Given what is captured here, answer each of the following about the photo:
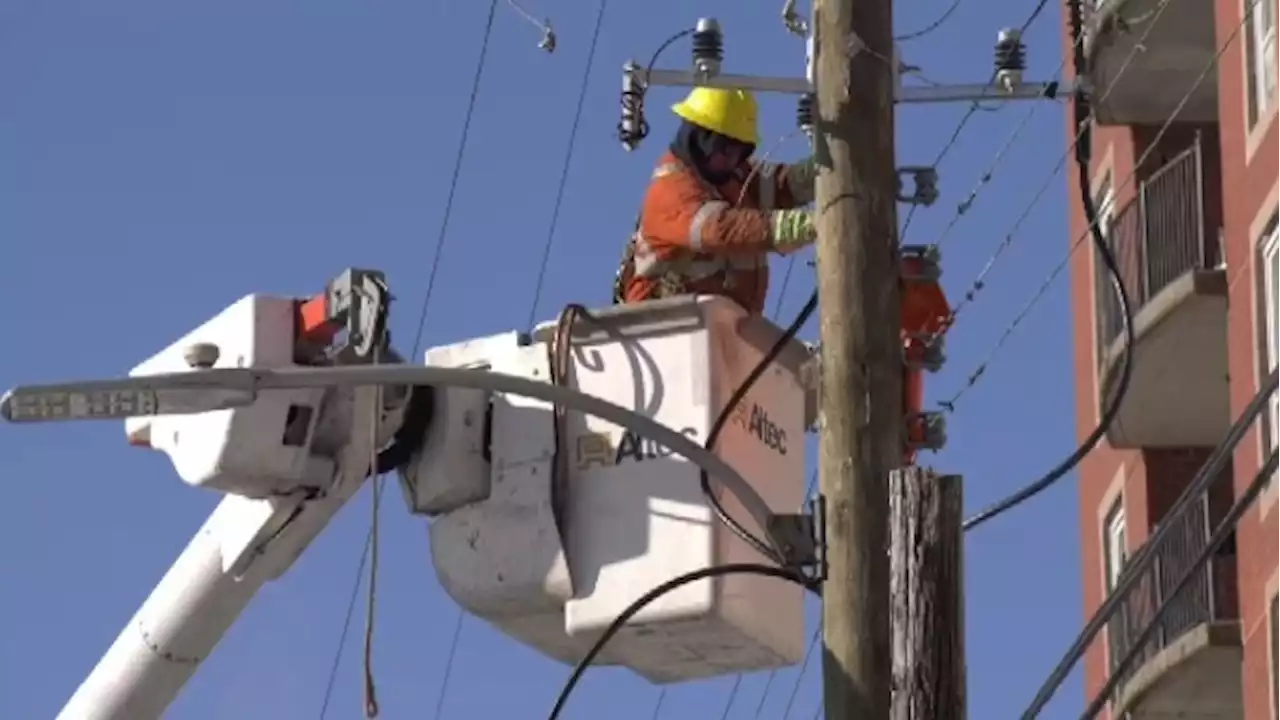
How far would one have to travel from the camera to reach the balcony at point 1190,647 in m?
27.2

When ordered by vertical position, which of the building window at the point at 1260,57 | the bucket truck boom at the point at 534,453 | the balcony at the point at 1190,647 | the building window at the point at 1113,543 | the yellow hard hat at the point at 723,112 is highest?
the building window at the point at 1260,57

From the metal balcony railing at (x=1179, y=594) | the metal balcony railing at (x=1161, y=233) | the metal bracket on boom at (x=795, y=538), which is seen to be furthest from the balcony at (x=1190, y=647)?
the metal bracket on boom at (x=795, y=538)

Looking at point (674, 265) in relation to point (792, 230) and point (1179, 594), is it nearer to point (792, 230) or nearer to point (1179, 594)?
point (792, 230)

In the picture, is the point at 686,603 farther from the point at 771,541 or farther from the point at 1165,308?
the point at 1165,308

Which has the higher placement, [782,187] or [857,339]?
[782,187]

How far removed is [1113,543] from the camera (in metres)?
31.3

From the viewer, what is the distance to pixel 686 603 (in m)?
16.7

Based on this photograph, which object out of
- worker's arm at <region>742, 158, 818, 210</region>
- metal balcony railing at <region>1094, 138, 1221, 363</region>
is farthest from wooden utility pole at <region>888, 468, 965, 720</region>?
metal balcony railing at <region>1094, 138, 1221, 363</region>

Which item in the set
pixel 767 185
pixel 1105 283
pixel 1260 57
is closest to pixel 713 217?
pixel 767 185

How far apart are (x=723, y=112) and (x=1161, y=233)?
10.6 m

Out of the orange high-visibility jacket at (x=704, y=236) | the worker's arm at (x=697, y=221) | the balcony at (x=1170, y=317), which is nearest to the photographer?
the worker's arm at (x=697, y=221)

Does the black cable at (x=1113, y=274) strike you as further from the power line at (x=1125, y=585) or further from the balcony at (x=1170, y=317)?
the balcony at (x=1170, y=317)

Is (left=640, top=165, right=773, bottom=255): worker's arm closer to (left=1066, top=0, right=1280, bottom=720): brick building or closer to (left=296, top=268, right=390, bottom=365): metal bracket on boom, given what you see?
→ (left=296, top=268, right=390, bottom=365): metal bracket on boom

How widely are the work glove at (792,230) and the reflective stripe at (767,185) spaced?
816 mm
